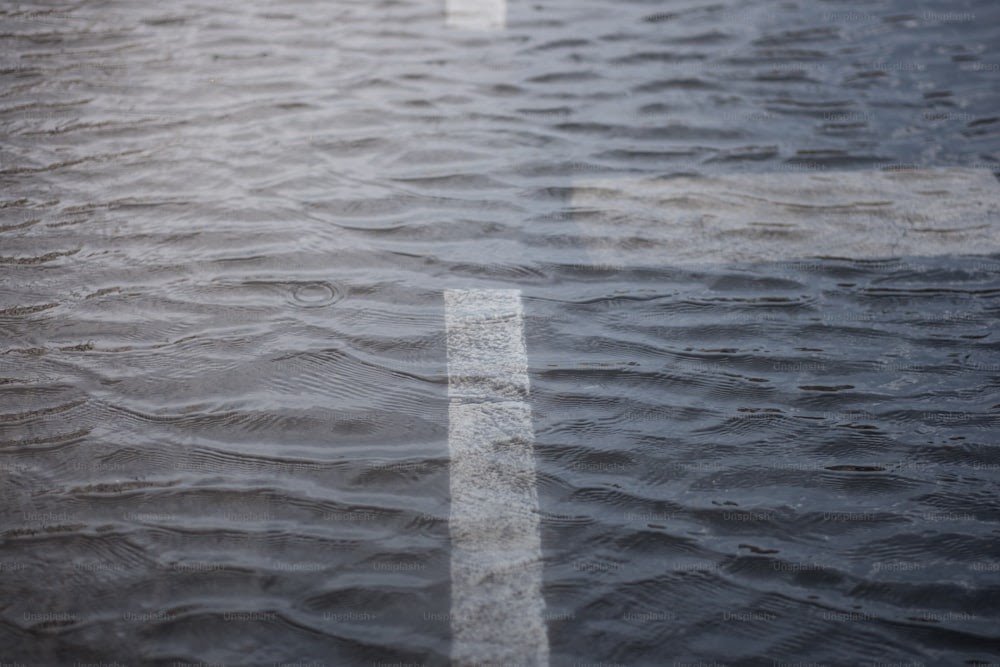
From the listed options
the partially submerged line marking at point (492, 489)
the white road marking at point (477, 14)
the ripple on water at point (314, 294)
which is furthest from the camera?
the white road marking at point (477, 14)

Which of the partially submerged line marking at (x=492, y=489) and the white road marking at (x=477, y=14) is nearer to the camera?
the partially submerged line marking at (x=492, y=489)

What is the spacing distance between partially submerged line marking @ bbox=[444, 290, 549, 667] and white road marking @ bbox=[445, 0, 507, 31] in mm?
2102

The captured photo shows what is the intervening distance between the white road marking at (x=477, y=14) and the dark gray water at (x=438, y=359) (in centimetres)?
25

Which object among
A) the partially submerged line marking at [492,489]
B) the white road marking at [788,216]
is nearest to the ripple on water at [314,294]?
the partially submerged line marking at [492,489]

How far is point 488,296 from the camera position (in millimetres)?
2500

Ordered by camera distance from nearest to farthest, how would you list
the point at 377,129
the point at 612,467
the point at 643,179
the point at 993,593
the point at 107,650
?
the point at 107,650
the point at 993,593
the point at 612,467
the point at 643,179
the point at 377,129

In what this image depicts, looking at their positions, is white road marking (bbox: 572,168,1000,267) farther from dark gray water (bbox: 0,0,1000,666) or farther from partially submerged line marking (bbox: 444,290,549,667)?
partially submerged line marking (bbox: 444,290,549,667)

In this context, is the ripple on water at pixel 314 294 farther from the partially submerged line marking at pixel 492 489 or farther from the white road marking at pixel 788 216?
the white road marking at pixel 788 216

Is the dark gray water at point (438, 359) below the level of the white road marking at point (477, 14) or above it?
below

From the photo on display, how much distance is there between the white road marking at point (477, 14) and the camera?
4.12 meters

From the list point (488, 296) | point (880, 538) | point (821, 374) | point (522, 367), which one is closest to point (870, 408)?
point (821, 374)

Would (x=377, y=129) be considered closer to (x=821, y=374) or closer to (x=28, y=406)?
(x=28, y=406)

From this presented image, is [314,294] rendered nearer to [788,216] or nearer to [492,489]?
[492,489]

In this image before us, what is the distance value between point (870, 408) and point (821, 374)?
16cm
